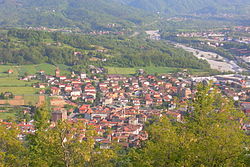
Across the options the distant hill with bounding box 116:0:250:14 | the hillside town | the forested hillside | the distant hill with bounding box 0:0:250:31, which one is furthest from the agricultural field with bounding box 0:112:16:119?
the distant hill with bounding box 116:0:250:14

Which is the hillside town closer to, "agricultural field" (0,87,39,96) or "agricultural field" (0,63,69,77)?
"agricultural field" (0,87,39,96)

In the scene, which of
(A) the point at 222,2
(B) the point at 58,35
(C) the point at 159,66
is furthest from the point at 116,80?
(A) the point at 222,2

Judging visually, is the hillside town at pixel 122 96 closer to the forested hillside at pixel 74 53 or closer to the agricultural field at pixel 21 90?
the agricultural field at pixel 21 90

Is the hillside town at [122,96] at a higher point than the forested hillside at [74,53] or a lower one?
lower

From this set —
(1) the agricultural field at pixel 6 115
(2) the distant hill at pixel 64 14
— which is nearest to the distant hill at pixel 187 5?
(2) the distant hill at pixel 64 14

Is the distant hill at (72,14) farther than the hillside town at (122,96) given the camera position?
Yes

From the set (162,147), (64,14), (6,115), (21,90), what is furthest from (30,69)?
(64,14)

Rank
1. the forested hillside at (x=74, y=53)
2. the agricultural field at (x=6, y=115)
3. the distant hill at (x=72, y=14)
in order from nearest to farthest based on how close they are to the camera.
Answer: the agricultural field at (x=6, y=115), the forested hillside at (x=74, y=53), the distant hill at (x=72, y=14)

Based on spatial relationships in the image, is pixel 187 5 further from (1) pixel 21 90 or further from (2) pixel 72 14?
(1) pixel 21 90

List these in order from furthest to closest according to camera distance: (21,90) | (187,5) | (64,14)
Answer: (187,5) < (64,14) < (21,90)
